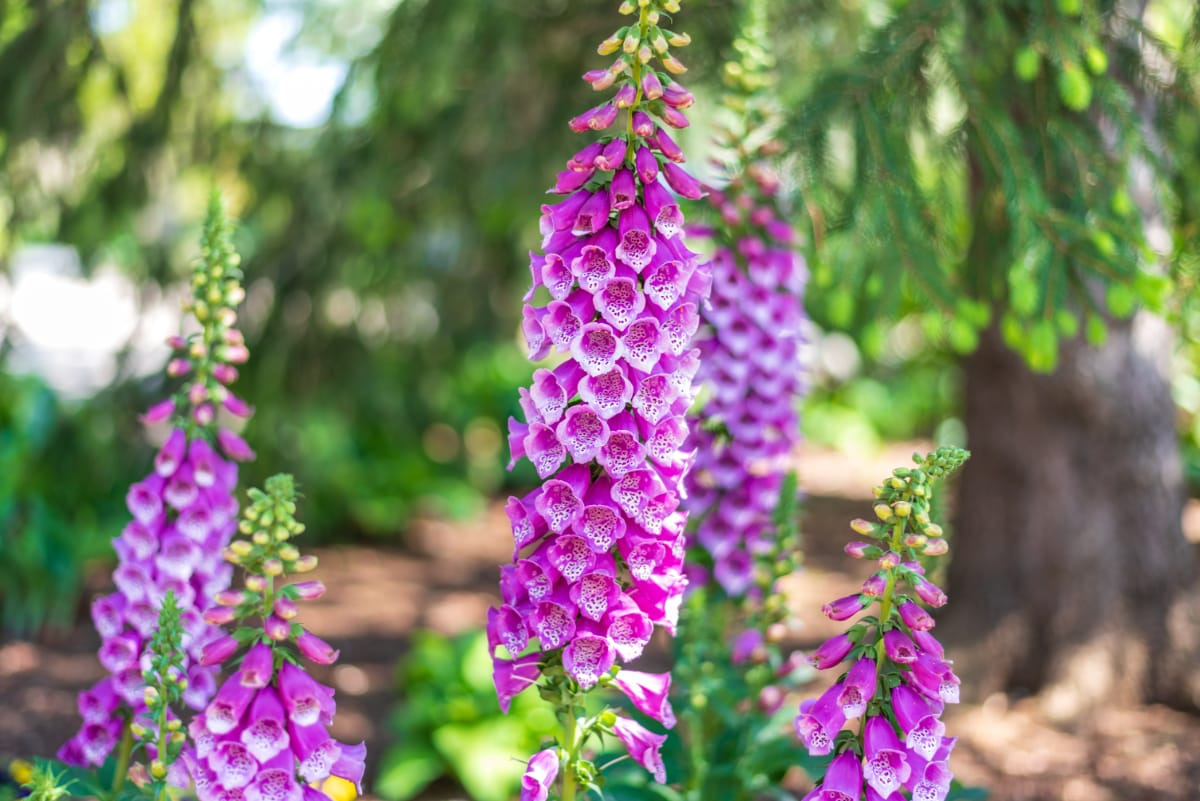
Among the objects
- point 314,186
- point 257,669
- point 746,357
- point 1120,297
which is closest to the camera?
point 257,669

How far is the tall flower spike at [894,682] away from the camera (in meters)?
1.82

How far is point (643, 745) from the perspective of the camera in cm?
207

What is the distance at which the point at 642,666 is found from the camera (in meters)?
5.48

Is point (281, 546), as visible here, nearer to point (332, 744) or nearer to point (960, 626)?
point (332, 744)

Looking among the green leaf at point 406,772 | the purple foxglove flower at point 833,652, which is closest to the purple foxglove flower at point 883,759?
the purple foxglove flower at point 833,652

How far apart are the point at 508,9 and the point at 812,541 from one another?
17.2 feet

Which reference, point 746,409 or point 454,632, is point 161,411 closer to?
point 746,409

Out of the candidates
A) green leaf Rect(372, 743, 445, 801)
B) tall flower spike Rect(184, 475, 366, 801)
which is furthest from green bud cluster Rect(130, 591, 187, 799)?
green leaf Rect(372, 743, 445, 801)

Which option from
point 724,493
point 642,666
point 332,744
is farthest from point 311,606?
point 332,744

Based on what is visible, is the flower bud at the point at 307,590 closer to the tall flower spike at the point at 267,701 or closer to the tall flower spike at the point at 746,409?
the tall flower spike at the point at 267,701

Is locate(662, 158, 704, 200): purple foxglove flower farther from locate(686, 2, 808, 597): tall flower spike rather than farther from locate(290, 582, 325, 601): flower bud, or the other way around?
locate(290, 582, 325, 601): flower bud

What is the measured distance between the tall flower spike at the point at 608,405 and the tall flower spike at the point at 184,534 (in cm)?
77

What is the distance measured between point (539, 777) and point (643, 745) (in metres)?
0.24

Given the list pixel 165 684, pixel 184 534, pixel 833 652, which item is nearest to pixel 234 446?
pixel 184 534
